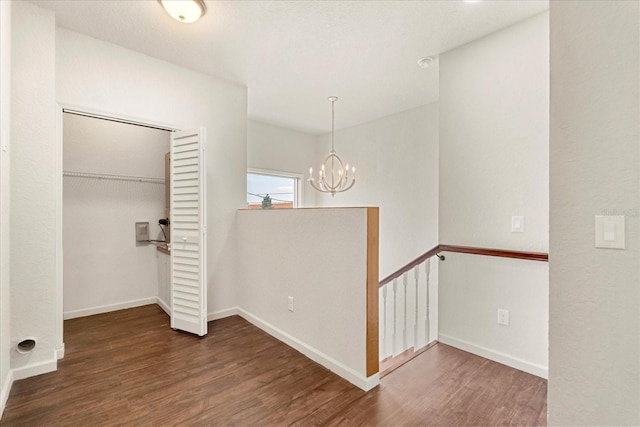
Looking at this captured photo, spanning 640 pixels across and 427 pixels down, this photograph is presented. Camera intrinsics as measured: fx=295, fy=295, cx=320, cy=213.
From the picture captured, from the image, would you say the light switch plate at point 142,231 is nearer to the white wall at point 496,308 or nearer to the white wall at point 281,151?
the white wall at point 281,151

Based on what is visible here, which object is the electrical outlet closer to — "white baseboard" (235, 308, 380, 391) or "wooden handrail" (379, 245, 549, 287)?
"wooden handrail" (379, 245, 549, 287)

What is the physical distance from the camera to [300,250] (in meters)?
2.52

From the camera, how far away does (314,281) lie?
238 centimetres

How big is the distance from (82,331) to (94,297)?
60cm

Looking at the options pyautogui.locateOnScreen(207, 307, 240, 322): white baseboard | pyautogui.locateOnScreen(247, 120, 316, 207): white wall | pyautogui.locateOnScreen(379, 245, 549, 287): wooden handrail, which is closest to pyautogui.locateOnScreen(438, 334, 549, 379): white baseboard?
pyautogui.locateOnScreen(379, 245, 549, 287): wooden handrail

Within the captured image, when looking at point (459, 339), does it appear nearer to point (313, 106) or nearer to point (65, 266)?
point (313, 106)

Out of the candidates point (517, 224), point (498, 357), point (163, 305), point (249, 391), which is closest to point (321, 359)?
point (249, 391)

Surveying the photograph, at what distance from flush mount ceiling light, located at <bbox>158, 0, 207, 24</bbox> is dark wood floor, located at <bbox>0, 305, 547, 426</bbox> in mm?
2641

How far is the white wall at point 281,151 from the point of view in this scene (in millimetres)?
5125

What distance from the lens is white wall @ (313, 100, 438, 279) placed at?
4051 millimetres

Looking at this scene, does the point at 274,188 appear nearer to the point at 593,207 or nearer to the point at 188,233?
the point at 188,233

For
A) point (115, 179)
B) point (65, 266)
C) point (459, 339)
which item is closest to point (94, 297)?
point (65, 266)

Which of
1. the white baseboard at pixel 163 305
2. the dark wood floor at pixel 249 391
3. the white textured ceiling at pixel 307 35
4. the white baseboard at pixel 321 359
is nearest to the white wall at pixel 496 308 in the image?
the dark wood floor at pixel 249 391

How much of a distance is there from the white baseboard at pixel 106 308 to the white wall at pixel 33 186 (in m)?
1.19
